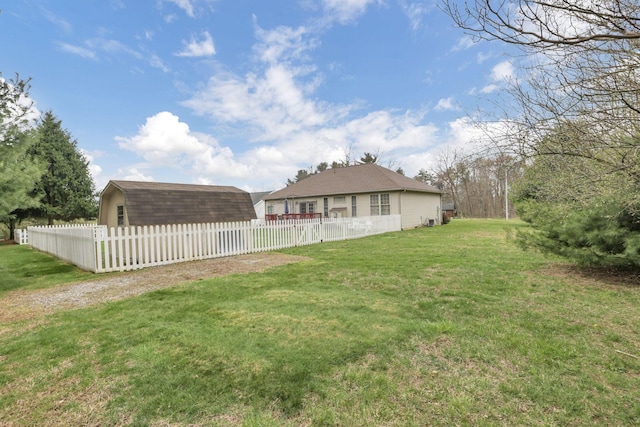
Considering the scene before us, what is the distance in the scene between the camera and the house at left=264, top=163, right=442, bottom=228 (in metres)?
20.4

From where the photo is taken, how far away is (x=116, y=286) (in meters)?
6.02

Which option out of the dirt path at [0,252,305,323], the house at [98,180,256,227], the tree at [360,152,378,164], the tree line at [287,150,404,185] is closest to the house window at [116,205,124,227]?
the house at [98,180,256,227]

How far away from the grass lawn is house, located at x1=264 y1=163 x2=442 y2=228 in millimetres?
14775

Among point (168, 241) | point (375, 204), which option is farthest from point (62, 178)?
point (375, 204)

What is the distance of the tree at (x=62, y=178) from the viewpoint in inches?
914

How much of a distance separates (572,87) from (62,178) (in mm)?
31561

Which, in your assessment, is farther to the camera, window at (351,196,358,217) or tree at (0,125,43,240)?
window at (351,196,358,217)

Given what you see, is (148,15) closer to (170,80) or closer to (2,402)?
(170,80)

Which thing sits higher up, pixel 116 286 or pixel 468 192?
pixel 468 192

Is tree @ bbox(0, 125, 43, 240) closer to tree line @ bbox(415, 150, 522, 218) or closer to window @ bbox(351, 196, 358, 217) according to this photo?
window @ bbox(351, 196, 358, 217)

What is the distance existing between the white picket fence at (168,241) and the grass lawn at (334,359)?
10.8 ft

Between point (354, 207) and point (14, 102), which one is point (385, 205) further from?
point (14, 102)

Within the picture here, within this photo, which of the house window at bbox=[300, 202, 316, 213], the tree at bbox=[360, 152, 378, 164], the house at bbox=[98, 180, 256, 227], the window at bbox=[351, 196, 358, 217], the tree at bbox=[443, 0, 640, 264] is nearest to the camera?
the tree at bbox=[443, 0, 640, 264]

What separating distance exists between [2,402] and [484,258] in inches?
364
